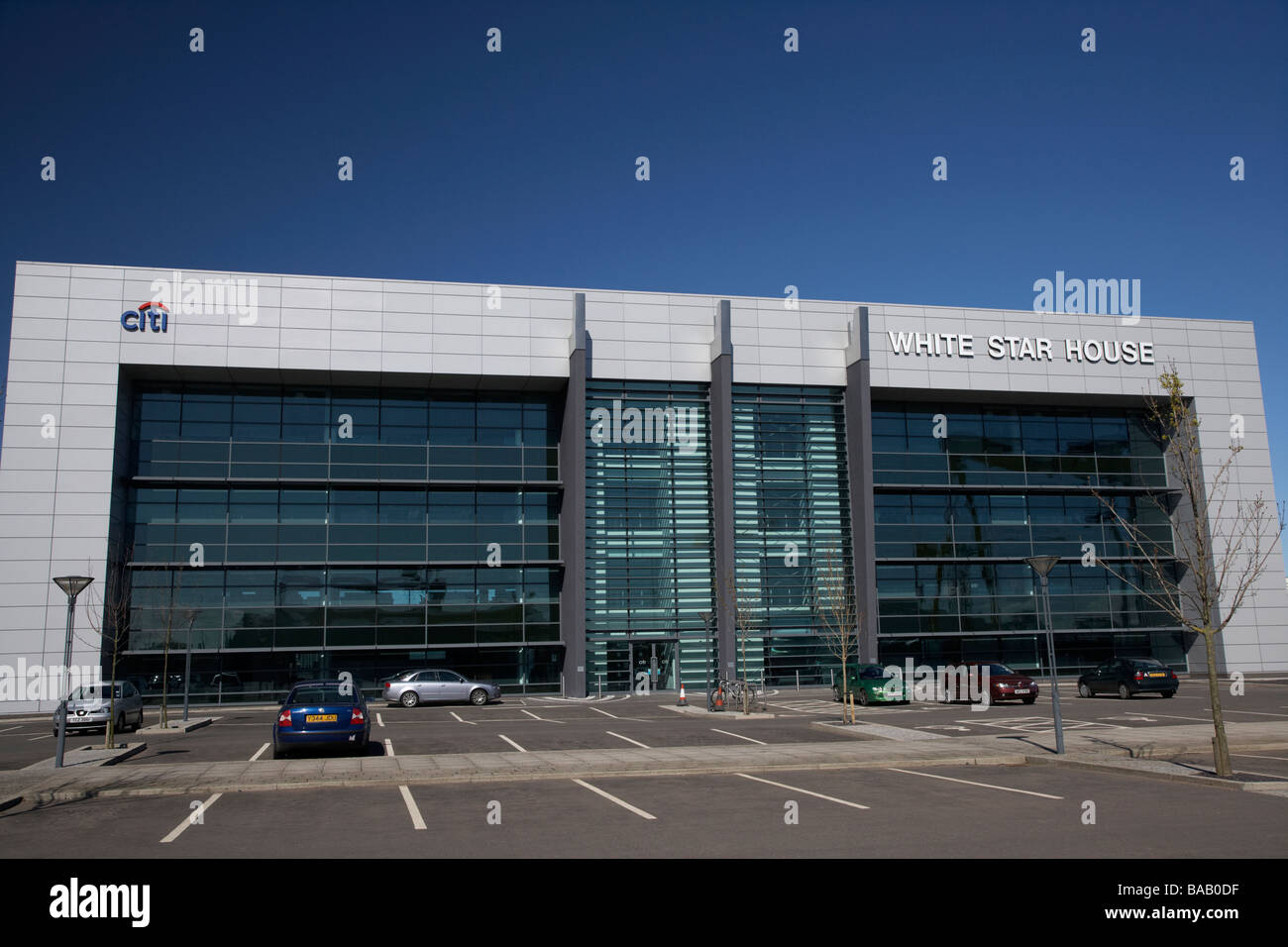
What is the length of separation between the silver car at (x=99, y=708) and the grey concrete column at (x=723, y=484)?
67.5ft

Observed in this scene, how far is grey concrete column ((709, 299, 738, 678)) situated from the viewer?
126 feet

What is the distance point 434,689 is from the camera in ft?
111

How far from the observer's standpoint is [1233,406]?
44.9m

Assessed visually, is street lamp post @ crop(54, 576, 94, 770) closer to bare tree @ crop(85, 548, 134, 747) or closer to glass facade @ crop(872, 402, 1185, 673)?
bare tree @ crop(85, 548, 134, 747)

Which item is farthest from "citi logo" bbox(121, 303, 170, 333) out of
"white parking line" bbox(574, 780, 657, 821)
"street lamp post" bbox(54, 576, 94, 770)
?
"white parking line" bbox(574, 780, 657, 821)

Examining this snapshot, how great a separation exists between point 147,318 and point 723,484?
899 inches

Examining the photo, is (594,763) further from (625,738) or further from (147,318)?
(147,318)

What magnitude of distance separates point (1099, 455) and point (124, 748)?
40.7 m

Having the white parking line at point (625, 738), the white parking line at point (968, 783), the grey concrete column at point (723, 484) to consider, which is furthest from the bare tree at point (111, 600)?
the white parking line at point (968, 783)

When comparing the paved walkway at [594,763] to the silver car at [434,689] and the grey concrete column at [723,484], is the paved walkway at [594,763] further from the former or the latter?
the grey concrete column at [723,484]

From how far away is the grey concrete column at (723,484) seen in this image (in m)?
38.4

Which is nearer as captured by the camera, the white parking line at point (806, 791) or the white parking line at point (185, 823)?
the white parking line at point (185, 823)

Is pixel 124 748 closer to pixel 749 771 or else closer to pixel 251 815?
pixel 251 815
